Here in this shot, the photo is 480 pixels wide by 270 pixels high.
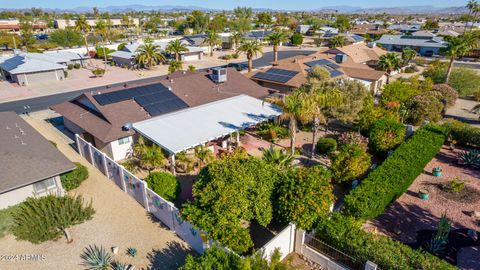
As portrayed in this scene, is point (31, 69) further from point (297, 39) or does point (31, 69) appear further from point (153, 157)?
point (297, 39)

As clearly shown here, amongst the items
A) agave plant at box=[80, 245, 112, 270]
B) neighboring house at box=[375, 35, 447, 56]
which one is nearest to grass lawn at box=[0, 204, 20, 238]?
agave plant at box=[80, 245, 112, 270]

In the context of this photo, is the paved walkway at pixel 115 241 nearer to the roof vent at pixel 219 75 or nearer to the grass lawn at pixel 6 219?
the grass lawn at pixel 6 219

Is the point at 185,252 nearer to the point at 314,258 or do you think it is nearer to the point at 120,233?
the point at 120,233

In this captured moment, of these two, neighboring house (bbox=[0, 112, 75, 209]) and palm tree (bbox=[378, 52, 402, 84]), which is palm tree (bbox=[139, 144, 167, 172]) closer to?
neighboring house (bbox=[0, 112, 75, 209])

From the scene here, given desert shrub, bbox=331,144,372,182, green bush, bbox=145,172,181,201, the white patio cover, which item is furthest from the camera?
the white patio cover

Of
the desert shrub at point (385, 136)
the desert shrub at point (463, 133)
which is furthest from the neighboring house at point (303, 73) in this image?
the desert shrub at point (463, 133)

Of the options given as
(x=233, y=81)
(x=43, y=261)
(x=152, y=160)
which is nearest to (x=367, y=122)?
(x=233, y=81)
